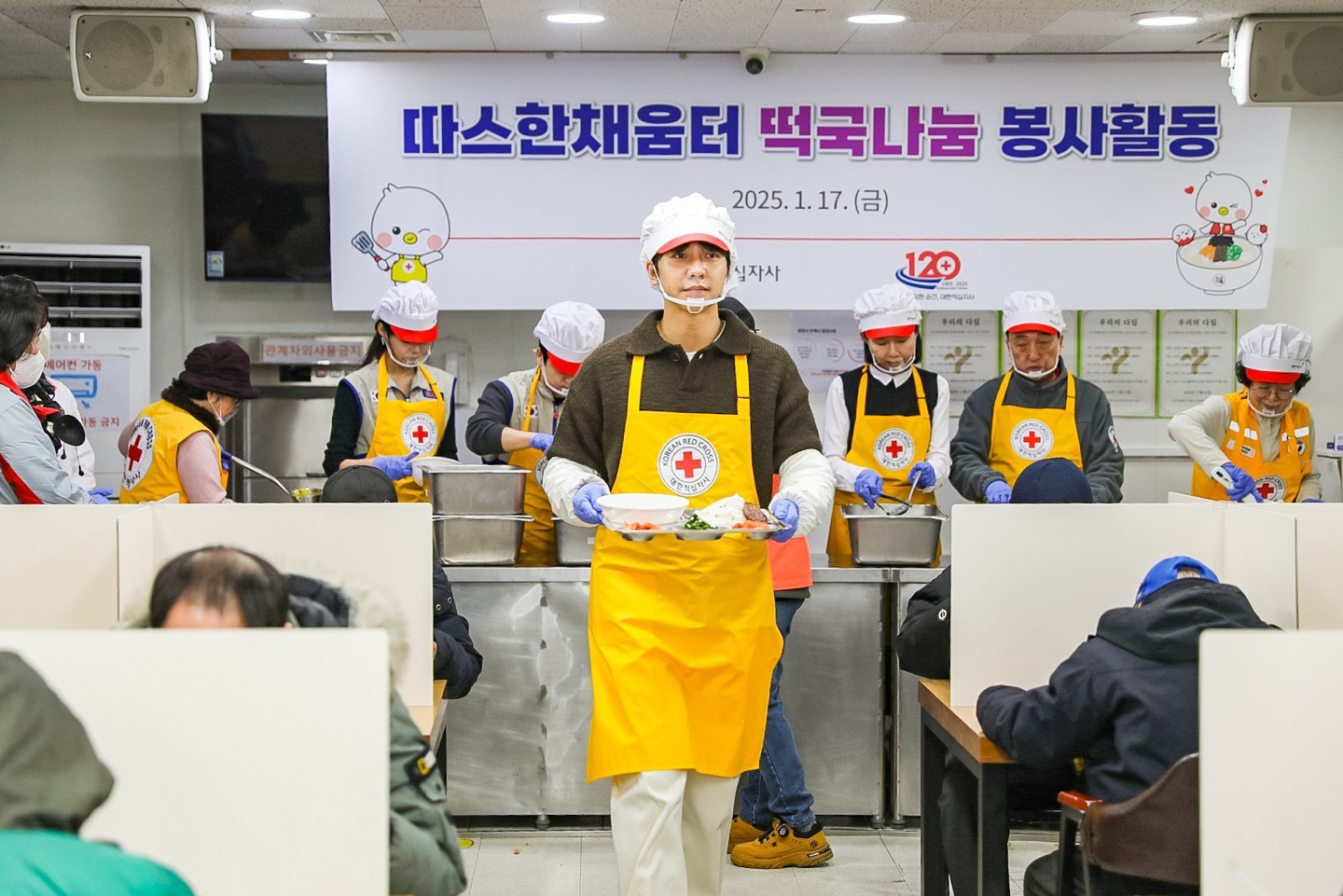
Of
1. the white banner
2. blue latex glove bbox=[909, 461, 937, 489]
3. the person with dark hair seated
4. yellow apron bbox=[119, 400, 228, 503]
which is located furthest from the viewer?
the white banner

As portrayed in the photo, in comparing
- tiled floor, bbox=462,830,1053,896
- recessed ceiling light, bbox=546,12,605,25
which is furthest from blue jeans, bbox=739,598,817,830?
recessed ceiling light, bbox=546,12,605,25

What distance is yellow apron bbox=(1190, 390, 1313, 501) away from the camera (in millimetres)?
4887

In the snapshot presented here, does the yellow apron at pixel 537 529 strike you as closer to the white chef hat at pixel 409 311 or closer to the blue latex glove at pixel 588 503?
the white chef hat at pixel 409 311

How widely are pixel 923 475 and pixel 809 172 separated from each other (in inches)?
59.9

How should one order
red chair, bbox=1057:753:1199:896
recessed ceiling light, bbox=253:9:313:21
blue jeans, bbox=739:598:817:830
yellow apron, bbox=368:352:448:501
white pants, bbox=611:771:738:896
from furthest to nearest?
recessed ceiling light, bbox=253:9:313:21 → yellow apron, bbox=368:352:448:501 → blue jeans, bbox=739:598:817:830 → white pants, bbox=611:771:738:896 → red chair, bbox=1057:753:1199:896

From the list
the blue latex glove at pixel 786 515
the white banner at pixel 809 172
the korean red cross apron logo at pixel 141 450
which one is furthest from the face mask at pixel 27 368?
the blue latex glove at pixel 786 515

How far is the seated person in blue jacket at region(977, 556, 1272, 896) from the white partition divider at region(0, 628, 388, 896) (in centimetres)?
133

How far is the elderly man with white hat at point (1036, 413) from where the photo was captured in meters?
4.57

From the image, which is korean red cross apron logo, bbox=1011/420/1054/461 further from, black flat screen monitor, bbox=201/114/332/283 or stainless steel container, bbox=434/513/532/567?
black flat screen monitor, bbox=201/114/332/283

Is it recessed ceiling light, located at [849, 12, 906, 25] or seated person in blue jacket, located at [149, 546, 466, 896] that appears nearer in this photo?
seated person in blue jacket, located at [149, 546, 466, 896]

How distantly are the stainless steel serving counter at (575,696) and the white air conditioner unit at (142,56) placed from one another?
7.10ft

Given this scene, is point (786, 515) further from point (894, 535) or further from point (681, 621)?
point (894, 535)

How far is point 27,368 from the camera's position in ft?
13.3

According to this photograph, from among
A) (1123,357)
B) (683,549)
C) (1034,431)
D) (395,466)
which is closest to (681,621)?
(683,549)
